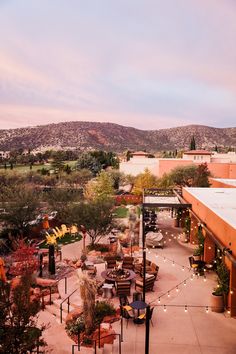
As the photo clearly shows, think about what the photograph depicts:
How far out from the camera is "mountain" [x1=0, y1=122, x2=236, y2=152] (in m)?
144

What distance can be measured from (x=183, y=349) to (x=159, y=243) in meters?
13.0

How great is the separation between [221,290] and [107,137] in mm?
141819

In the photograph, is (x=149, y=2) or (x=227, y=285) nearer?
(x=227, y=285)

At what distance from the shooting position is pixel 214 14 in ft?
67.3

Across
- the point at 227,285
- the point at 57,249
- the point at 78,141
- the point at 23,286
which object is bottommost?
the point at 57,249

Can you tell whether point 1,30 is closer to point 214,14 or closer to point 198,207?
point 214,14

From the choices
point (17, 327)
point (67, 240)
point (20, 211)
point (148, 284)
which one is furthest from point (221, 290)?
point (20, 211)

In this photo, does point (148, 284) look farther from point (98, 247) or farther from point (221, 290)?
point (98, 247)

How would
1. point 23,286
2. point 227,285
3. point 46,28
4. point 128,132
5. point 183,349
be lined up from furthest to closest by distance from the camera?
point 128,132 < point 46,28 < point 227,285 < point 183,349 < point 23,286

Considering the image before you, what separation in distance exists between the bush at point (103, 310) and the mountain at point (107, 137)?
126733mm

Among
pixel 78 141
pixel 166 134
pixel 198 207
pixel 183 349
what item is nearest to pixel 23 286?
pixel 183 349

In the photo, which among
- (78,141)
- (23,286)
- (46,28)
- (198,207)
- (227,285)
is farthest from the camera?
(78,141)

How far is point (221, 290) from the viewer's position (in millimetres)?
13305

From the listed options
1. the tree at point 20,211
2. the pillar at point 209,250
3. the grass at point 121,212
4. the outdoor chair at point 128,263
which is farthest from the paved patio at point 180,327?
the grass at point 121,212
